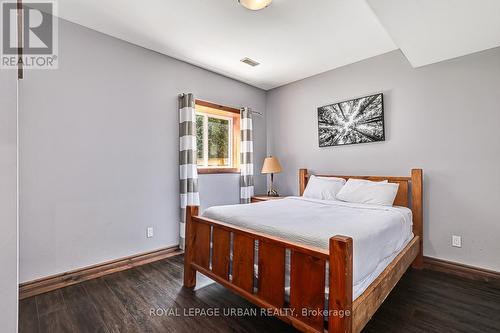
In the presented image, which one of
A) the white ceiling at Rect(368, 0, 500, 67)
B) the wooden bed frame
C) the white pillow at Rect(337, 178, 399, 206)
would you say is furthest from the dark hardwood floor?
the white ceiling at Rect(368, 0, 500, 67)

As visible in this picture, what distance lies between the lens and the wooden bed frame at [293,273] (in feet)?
3.97

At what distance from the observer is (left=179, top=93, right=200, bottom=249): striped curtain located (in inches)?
118

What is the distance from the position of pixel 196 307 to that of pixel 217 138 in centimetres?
243

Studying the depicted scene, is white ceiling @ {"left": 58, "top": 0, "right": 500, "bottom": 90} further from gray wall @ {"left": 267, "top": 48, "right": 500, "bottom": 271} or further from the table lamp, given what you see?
the table lamp

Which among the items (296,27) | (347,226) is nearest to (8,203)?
(347,226)

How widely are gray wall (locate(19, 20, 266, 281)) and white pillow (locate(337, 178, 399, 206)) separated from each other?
6.90 ft

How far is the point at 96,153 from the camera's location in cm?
245

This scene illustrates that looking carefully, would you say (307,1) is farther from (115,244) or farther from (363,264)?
(115,244)

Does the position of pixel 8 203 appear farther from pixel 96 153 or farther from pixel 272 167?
pixel 272 167

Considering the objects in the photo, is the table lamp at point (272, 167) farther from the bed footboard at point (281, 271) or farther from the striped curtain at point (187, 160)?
the bed footboard at point (281, 271)

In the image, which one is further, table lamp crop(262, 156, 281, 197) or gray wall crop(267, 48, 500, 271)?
table lamp crop(262, 156, 281, 197)

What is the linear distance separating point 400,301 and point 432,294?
1.18 feet

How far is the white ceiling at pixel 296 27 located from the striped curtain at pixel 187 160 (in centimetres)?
68

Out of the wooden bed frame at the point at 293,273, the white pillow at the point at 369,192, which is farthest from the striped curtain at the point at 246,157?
the wooden bed frame at the point at 293,273
